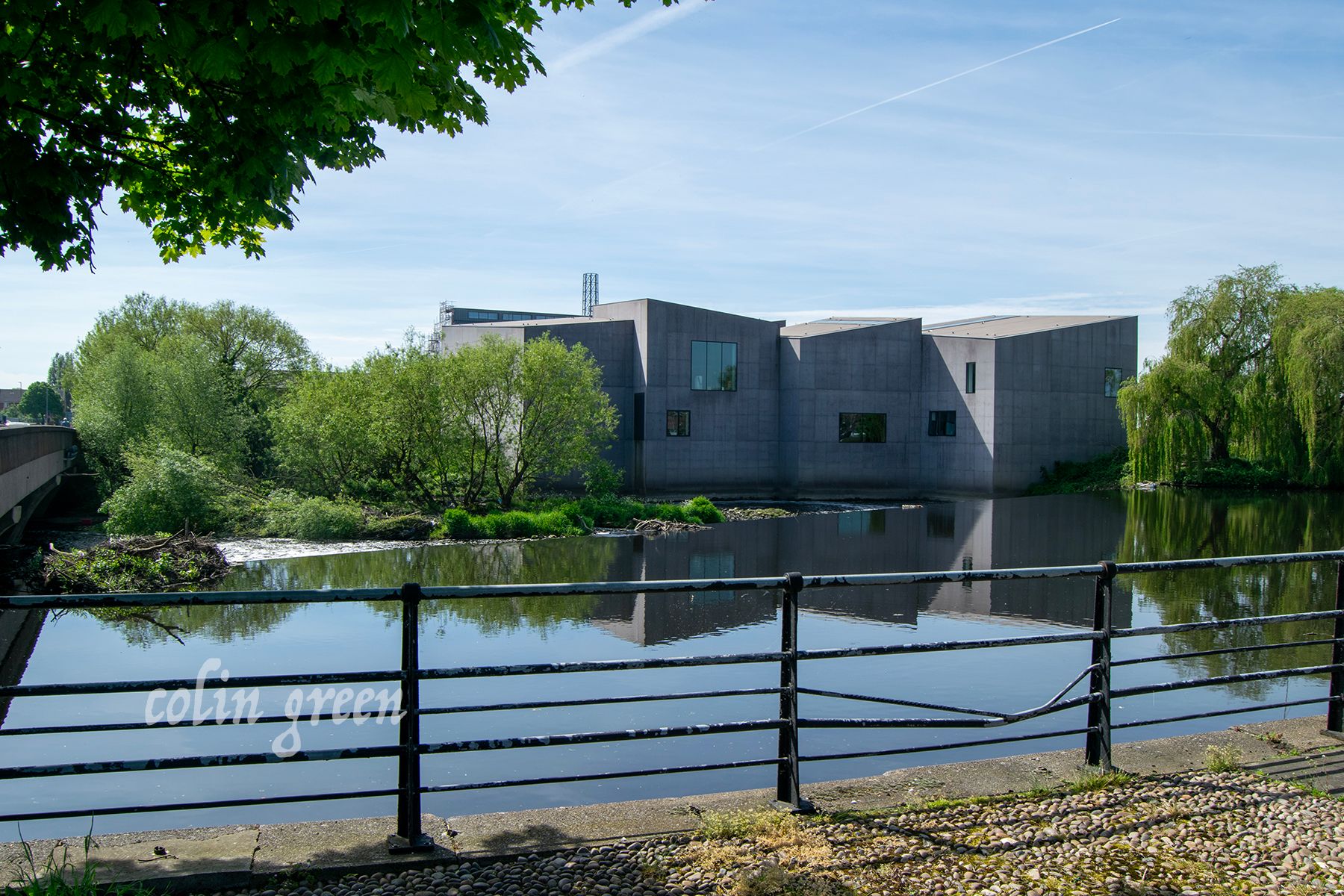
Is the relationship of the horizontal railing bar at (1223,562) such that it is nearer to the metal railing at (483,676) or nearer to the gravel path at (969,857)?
the metal railing at (483,676)

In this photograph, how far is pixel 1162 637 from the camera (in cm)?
1261

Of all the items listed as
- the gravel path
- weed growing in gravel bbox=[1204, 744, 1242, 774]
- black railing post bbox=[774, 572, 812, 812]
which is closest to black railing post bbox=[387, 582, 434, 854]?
the gravel path

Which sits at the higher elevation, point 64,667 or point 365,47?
point 365,47

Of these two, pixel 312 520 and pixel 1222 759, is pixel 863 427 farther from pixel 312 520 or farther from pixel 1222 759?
pixel 1222 759

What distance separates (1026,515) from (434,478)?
61.3 feet

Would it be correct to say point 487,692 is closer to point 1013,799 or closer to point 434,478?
point 1013,799

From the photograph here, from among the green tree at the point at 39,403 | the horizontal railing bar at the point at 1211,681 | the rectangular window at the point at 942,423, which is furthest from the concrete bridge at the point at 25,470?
the green tree at the point at 39,403

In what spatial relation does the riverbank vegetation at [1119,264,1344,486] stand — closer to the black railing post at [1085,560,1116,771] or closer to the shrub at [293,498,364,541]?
the shrub at [293,498,364,541]

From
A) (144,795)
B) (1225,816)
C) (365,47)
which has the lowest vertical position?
(144,795)

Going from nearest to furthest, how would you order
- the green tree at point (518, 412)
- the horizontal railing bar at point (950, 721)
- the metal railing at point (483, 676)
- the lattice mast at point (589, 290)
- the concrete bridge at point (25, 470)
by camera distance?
1. the metal railing at point (483, 676)
2. the horizontal railing bar at point (950, 721)
3. the concrete bridge at point (25, 470)
4. the green tree at point (518, 412)
5. the lattice mast at point (589, 290)

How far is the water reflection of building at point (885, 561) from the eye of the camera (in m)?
14.1

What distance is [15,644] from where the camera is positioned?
12016 mm

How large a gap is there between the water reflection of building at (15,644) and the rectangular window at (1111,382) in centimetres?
4222

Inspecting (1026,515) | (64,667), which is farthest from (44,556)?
(1026,515)
